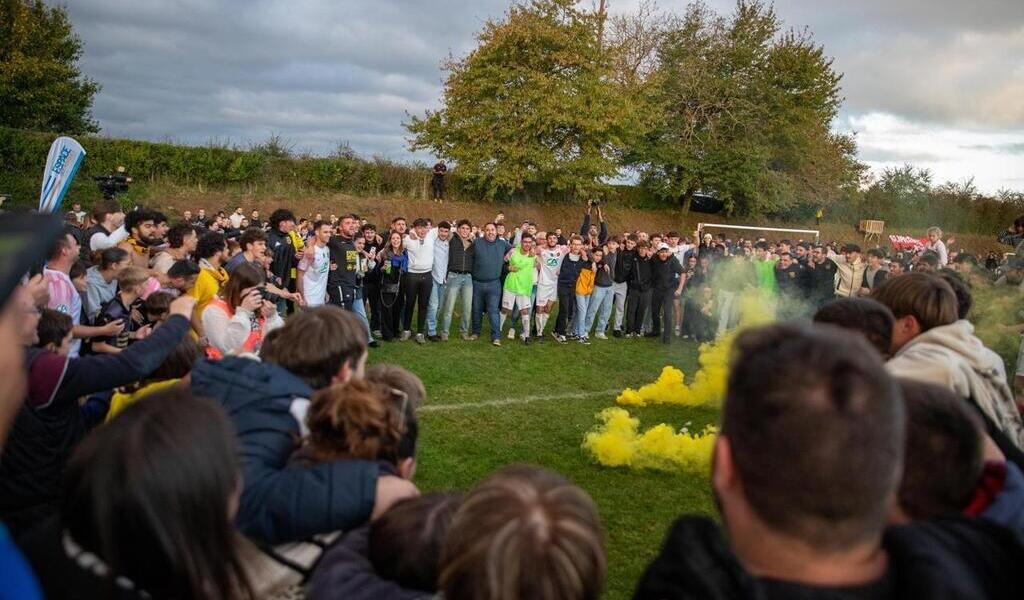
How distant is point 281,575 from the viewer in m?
2.11

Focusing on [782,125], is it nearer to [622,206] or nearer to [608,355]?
[622,206]

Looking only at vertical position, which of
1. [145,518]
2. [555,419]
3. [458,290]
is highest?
[145,518]

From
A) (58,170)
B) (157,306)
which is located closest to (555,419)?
(157,306)

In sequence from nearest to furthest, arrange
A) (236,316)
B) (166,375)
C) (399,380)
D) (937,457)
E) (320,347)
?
(937,457), (320,347), (399,380), (166,375), (236,316)

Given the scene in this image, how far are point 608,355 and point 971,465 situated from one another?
10.1 m

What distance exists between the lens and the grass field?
5.24 m

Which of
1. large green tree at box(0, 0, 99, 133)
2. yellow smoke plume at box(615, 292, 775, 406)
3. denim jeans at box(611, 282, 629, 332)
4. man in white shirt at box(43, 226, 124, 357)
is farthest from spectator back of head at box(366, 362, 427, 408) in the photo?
large green tree at box(0, 0, 99, 133)

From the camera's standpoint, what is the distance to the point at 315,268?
33.2 feet

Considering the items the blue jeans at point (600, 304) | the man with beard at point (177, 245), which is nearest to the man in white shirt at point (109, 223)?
the man with beard at point (177, 245)

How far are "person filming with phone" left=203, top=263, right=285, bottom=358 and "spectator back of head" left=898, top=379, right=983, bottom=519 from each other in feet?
14.4

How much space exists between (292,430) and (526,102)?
3040 centimetres

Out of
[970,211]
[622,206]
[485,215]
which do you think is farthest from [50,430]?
[970,211]

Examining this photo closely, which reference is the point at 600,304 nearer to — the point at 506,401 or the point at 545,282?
the point at 545,282

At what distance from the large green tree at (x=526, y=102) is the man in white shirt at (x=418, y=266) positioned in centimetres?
2067
